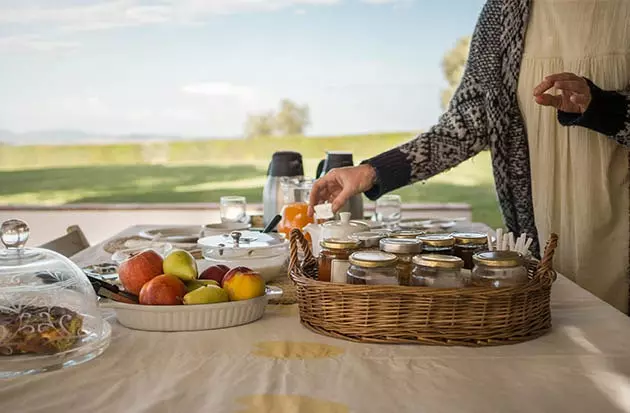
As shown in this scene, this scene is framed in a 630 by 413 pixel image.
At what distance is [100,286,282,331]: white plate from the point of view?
112 centimetres

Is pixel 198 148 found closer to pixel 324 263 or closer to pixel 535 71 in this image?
pixel 535 71

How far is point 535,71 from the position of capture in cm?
187

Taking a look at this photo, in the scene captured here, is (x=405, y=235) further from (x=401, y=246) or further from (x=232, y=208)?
(x=232, y=208)

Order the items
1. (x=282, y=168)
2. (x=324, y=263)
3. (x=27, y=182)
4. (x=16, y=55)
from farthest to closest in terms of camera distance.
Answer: (x=27, y=182)
(x=16, y=55)
(x=282, y=168)
(x=324, y=263)

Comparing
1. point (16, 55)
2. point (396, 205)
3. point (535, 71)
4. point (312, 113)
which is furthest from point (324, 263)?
point (16, 55)

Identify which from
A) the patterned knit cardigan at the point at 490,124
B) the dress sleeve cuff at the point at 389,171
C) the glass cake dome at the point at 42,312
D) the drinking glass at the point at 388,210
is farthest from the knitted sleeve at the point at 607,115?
the glass cake dome at the point at 42,312

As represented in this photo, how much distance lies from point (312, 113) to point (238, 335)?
447 cm

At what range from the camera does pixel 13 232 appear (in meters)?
1.09

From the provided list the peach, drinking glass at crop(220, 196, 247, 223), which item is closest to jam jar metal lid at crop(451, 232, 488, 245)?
the peach

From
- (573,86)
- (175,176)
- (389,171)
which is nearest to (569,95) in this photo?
(573,86)

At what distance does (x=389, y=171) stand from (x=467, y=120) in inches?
10.6

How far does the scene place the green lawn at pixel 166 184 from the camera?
5.62m

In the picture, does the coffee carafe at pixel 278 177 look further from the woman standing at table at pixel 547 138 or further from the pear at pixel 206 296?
the pear at pixel 206 296

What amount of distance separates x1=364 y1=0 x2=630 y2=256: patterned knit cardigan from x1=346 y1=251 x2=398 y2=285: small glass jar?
2.37ft
